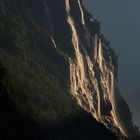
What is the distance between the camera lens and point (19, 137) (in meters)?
122

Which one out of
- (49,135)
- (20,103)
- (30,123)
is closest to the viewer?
(30,123)

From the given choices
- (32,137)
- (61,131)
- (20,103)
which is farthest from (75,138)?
(32,137)

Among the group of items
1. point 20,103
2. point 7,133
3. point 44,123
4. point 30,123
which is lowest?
point 7,133

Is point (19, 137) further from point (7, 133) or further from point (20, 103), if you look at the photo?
point (20, 103)

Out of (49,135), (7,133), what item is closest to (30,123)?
(7,133)

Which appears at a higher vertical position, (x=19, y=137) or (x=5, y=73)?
(x=5, y=73)

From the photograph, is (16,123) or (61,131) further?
(61,131)

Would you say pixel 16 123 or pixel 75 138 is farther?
pixel 75 138

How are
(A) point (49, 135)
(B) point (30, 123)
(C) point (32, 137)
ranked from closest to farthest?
(C) point (32, 137), (B) point (30, 123), (A) point (49, 135)

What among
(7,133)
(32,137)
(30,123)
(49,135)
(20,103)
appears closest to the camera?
(7,133)

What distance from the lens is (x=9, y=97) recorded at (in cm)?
12912

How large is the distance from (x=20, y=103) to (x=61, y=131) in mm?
48112

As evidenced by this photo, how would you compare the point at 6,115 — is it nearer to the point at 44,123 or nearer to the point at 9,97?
the point at 9,97

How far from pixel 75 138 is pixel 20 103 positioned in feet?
170
